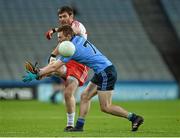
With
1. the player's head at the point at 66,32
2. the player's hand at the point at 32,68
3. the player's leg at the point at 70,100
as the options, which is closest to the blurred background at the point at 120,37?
the player's leg at the point at 70,100

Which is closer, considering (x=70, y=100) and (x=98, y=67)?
(x=98, y=67)

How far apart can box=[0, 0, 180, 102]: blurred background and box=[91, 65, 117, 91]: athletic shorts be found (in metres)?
15.8

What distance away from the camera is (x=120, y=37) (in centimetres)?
3100

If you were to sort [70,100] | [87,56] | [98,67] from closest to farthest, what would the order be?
[87,56], [98,67], [70,100]

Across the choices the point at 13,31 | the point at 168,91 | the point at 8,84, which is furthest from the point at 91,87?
the point at 13,31

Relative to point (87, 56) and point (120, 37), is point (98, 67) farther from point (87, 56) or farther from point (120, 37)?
point (120, 37)

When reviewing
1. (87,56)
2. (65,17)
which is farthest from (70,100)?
(65,17)

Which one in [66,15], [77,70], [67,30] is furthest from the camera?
[77,70]

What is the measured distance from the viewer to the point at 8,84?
25766 millimetres

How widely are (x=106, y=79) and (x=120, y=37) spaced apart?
19690 millimetres

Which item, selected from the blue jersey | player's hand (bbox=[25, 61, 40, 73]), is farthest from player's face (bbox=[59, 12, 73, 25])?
player's hand (bbox=[25, 61, 40, 73])

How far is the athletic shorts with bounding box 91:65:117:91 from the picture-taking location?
37.3 feet

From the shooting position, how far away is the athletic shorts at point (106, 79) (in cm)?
1138

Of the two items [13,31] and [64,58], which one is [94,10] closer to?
[13,31]
